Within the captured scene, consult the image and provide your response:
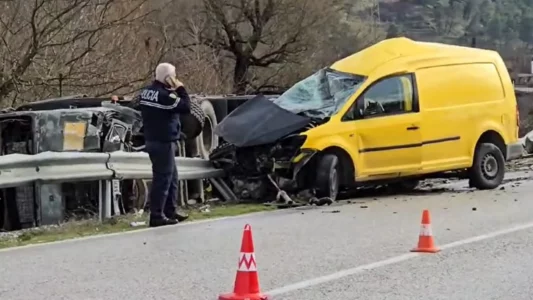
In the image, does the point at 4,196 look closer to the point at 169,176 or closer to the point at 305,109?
the point at 169,176

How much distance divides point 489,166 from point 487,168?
5 centimetres

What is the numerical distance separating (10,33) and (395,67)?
26.1 ft

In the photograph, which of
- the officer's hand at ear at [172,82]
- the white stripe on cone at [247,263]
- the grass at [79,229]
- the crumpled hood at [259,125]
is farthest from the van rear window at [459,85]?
the white stripe on cone at [247,263]

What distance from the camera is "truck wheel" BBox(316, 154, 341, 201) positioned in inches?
489

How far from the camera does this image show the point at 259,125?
12.6 m

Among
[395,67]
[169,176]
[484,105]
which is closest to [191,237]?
[169,176]

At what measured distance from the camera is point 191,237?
9.40 metres

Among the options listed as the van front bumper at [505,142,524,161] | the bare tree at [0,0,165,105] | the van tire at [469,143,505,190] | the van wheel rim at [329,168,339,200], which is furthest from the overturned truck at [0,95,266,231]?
the bare tree at [0,0,165,105]

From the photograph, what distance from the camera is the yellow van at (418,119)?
41.7 ft

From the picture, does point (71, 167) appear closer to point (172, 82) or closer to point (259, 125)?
point (172, 82)

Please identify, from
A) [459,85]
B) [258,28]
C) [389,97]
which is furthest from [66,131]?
[258,28]

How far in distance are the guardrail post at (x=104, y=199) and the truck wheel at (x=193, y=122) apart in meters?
1.99

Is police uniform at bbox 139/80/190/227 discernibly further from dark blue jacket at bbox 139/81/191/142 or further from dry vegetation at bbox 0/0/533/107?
dry vegetation at bbox 0/0/533/107

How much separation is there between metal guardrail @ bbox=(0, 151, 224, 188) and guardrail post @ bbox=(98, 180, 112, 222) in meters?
0.16
